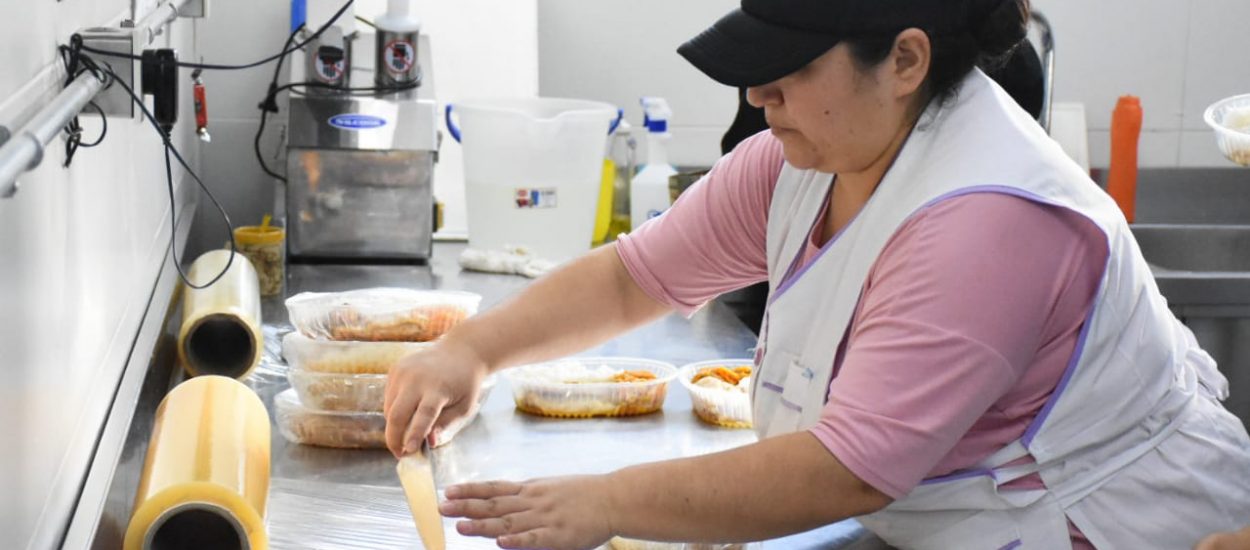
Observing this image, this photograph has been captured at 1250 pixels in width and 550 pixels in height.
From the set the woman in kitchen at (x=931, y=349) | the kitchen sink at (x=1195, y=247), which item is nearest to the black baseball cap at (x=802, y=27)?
the woman in kitchen at (x=931, y=349)

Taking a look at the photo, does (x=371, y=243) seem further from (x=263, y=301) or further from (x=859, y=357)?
→ (x=859, y=357)

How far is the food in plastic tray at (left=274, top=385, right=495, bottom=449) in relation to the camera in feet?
6.15

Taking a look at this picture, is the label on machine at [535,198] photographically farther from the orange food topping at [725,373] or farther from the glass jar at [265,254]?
the orange food topping at [725,373]

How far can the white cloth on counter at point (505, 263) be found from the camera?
3137 mm

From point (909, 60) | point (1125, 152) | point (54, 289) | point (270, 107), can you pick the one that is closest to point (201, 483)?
point (54, 289)

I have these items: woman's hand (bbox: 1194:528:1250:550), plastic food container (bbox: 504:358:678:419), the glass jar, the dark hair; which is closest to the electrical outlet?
the dark hair

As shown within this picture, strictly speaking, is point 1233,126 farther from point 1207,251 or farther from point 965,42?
point 1207,251

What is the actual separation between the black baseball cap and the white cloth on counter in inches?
69.3

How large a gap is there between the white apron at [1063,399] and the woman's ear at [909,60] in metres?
0.05

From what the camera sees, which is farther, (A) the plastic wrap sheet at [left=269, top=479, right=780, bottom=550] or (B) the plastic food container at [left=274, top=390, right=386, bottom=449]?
(B) the plastic food container at [left=274, top=390, right=386, bottom=449]

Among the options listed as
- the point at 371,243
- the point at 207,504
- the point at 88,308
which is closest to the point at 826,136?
the point at 207,504

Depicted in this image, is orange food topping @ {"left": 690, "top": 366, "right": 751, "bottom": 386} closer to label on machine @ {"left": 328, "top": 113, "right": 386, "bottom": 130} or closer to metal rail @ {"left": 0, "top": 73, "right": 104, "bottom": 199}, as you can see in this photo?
metal rail @ {"left": 0, "top": 73, "right": 104, "bottom": 199}

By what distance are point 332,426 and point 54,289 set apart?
57cm

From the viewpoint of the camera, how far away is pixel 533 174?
324cm
